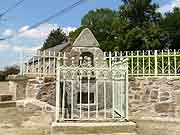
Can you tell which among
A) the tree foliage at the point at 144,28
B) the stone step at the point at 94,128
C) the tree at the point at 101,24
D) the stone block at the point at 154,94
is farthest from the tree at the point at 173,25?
the stone step at the point at 94,128

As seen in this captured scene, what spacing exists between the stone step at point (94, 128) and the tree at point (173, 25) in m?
28.8

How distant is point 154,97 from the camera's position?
Result: 32.0 feet

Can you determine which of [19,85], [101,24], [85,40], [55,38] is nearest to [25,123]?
[19,85]

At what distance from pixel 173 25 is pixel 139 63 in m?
27.0

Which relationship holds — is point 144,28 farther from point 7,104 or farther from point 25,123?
point 25,123

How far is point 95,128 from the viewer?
6289 mm

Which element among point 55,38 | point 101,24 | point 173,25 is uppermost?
point 101,24

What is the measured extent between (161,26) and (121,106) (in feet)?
99.7

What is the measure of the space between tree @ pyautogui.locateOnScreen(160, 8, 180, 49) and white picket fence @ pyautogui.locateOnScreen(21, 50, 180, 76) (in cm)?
2437

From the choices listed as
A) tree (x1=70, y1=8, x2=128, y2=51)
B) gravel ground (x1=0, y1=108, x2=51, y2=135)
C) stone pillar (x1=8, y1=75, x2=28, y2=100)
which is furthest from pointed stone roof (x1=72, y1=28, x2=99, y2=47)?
tree (x1=70, y1=8, x2=128, y2=51)

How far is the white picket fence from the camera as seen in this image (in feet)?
32.5

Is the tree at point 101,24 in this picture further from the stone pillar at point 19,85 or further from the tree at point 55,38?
the stone pillar at point 19,85

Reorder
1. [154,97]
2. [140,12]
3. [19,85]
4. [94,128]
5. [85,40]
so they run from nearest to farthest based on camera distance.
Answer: [94,128]
[154,97]
[85,40]
[19,85]
[140,12]

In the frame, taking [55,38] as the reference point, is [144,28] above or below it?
below
